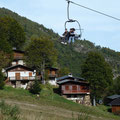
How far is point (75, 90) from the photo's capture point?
61906 millimetres

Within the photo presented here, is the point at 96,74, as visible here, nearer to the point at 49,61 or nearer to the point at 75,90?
the point at 75,90

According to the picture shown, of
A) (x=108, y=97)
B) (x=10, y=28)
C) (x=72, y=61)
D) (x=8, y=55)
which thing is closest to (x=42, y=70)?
(x=8, y=55)

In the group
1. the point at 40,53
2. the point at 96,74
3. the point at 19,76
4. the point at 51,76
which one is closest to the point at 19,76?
the point at 19,76

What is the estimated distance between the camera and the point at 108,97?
2702 inches

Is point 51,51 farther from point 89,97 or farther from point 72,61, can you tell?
point 72,61

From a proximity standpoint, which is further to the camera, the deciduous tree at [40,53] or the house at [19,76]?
the deciduous tree at [40,53]

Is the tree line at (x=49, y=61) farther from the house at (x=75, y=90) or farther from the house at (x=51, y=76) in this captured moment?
the house at (x=51, y=76)

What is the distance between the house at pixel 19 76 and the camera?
58.9m

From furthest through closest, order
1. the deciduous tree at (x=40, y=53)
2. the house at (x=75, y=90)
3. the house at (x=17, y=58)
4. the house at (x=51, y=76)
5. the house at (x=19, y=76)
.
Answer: the house at (x=17, y=58) < the house at (x=51, y=76) < the deciduous tree at (x=40, y=53) < the house at (x=75, y=90) < the house at (x=19, y=76)

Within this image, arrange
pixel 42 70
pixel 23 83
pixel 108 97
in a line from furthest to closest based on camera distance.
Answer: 1. pixel 108 97
2. pixel 42 70
3. pixel 23 83

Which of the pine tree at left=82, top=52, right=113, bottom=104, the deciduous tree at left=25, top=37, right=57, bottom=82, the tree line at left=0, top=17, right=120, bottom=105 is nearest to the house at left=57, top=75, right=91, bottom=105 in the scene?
the tree line at left=0, top=17, right=120, bottom=105

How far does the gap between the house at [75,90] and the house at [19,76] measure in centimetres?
627

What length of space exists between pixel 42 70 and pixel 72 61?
8322cm

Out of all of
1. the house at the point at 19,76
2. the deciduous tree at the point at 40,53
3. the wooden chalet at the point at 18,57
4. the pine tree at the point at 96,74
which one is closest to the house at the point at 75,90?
the pine tree at the point at 96,74
